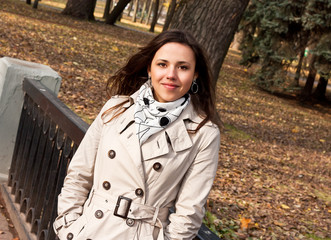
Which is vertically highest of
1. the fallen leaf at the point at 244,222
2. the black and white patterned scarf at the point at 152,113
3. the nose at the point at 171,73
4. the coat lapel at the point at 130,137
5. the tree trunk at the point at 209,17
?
the tree trunk at the point at 209,17

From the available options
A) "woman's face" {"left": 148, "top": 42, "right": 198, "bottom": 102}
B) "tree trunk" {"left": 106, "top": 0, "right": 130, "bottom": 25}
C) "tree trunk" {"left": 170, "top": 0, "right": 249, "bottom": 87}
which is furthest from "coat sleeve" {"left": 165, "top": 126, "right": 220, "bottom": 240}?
"tree trunk" {"left": 106, "top": 0, "right": 130, "bottom": 25}

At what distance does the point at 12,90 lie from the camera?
4465mm

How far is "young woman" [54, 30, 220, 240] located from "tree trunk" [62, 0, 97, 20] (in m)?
23.4

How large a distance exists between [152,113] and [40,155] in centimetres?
188

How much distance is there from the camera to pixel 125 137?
224cm

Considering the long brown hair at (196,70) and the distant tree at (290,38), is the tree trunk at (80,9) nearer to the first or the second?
the distant tree at (290,38)

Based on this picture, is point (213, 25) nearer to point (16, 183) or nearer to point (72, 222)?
point (16, 183)

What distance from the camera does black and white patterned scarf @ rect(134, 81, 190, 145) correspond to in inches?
85.7

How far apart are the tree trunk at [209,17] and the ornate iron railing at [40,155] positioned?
3921mm

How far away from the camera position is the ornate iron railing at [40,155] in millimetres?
3291

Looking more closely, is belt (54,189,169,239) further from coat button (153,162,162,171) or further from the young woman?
coat button (153,162,162,171)

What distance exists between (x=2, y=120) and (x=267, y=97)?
48.6 feet

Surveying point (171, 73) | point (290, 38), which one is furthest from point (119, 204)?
point (290, 38)

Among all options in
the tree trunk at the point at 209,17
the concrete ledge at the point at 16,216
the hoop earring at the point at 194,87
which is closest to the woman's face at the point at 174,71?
the hoop earring at the point at 194,87
